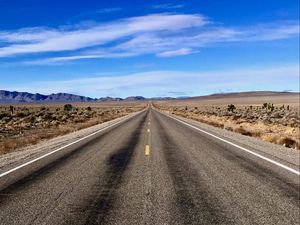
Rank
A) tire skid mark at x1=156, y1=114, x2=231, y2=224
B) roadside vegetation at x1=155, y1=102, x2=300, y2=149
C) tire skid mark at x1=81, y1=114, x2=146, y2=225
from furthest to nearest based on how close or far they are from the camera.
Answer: roadside vegetation at x1=155, y1=102, x2=300, y2=149, tire skid mark at x1=81, y1=114, x2=146, y2=225, tire skid mark at x1=156, y1=114, x2=231, y2=224

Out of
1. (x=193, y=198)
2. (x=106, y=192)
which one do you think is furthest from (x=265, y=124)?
(x=106, y=192)

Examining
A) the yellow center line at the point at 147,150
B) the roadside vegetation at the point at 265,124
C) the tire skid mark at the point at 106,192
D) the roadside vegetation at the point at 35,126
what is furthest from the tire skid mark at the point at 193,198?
the roadside vegetation at the point at 35,126

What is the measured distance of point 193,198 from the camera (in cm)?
681

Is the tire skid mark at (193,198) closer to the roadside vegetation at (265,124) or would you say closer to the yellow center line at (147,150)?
the yellow center line at (147,150)

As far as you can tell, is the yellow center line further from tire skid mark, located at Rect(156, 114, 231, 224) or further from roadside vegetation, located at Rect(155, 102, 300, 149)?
roadside vegetation, located at Rect(155, 102, 300, 149)

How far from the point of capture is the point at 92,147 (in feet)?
50.1

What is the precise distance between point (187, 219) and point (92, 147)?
33.0 ft

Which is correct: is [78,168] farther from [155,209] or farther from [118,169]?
[155,209]

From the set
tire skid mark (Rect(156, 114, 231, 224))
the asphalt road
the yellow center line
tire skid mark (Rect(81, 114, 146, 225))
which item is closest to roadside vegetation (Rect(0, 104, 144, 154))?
the yellow center line

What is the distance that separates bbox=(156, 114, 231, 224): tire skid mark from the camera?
18.6 ft

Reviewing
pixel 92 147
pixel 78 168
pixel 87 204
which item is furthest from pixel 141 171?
pixel 92 147

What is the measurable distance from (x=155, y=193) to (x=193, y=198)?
0.78 meters

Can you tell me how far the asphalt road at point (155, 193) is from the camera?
5758 mm

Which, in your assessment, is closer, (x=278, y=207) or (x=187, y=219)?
(x=187, y=219)
